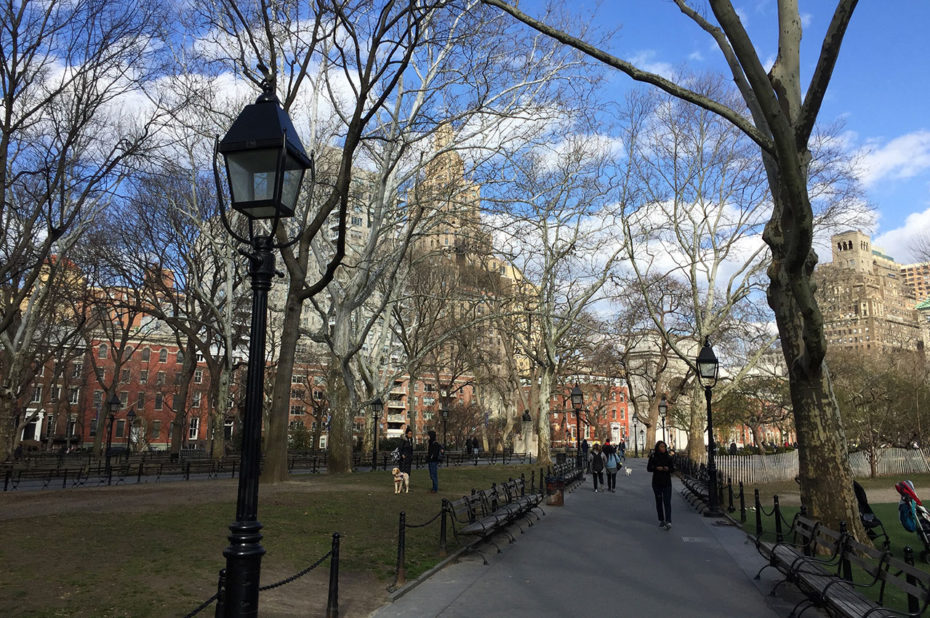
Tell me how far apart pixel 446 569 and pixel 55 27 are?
14317 millimetres

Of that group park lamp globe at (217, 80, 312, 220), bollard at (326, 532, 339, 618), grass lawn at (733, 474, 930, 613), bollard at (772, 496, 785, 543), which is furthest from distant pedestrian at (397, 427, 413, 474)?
park lamp globe at (217, 80, 312, 220)

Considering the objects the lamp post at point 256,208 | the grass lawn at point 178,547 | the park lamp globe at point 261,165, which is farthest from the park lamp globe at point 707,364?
the park lamp globe at point 261,165

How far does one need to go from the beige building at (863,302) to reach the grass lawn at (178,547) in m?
20.8

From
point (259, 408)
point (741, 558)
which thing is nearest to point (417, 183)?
point (741, 558)

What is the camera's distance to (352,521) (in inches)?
489

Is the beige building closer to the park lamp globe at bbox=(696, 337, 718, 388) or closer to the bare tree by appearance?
the park lamp globe at bbox=(696, 337, 718, 388)

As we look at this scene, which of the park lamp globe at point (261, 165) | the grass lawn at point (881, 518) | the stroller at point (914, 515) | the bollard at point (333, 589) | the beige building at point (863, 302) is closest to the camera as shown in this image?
the park lamp globe at point (261, 165)

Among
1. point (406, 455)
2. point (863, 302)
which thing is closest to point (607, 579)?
point (406, 455)

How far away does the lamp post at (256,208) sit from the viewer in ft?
13.0

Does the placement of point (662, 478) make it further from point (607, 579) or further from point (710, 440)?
point (607, 579)

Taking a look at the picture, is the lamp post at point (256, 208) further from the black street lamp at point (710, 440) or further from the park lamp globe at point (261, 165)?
the black street lamp at point (710, 440)

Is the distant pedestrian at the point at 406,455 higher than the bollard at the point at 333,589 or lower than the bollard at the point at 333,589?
higher

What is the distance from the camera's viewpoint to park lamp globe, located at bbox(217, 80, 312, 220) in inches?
172

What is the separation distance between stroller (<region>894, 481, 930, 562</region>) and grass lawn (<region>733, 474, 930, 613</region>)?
311 millimetres
